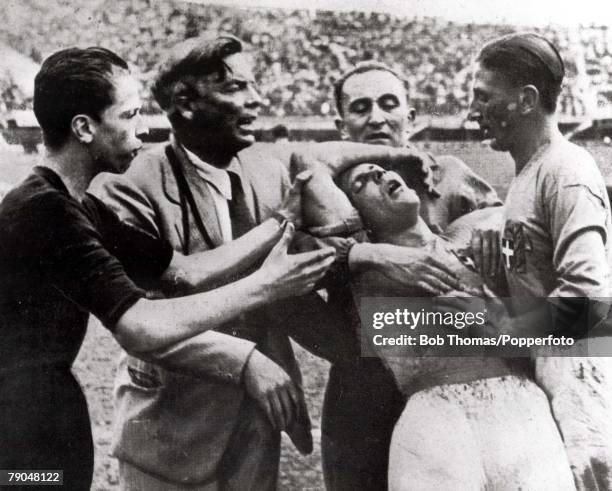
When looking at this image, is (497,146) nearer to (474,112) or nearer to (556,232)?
(474,112)

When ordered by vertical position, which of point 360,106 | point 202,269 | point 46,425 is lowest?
point 46,425

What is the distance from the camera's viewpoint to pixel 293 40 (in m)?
5.37

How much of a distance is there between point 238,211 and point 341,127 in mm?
794

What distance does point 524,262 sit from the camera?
5.04 m

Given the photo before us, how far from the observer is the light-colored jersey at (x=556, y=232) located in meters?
5.01

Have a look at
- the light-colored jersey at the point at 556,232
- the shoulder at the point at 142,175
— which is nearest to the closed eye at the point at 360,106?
the light-colored jersey at the point at 556,232

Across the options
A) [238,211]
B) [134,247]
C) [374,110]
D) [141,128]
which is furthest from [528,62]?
[134,247]

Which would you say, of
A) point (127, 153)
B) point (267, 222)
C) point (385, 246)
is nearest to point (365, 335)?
point (385, 246)

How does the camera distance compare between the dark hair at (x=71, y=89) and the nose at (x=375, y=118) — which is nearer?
the dark hair at (x=71, y=89)

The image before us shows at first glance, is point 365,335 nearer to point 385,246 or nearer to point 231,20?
A: point 385,246

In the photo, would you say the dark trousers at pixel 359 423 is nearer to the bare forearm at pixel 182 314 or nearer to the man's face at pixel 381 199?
the bare forearm at pixel 182 314

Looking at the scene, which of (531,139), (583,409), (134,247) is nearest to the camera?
(134,247)

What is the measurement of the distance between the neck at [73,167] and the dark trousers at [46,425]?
3.23ft

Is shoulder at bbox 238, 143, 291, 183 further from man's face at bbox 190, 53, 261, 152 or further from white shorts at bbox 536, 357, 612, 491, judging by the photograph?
white shorts at bbox 536, 357, 612, 491
